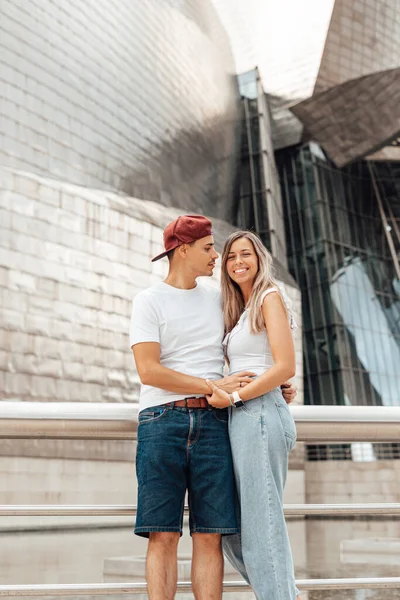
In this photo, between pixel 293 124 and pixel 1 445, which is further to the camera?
pixel 293 124

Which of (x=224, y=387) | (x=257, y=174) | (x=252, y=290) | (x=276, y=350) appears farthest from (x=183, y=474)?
(x=257, y=174)

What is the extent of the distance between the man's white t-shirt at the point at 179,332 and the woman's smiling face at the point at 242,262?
0.18 m

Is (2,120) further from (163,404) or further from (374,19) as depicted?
(374,19)

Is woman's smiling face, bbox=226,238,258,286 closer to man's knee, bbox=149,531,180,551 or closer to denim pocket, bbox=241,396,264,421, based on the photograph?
denim pocket, bbox=241,396,264,421

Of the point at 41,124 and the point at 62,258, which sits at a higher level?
the point at 41,124

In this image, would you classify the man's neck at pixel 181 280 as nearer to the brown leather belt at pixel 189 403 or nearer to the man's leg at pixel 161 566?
the brown leather belt at pixel 189 403

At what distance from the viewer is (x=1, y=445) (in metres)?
14.0

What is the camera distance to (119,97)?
18.4 meters

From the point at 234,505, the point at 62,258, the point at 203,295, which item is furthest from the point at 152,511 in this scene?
the point at 62,258

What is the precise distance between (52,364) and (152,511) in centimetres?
1305

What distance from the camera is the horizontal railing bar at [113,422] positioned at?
2480 millimetres

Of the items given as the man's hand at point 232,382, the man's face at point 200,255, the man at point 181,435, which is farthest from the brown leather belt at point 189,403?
the man's face at point 200,255

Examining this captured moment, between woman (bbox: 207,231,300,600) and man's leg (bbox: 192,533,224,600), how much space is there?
97mm

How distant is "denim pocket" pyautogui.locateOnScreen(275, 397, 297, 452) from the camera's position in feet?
7.85
